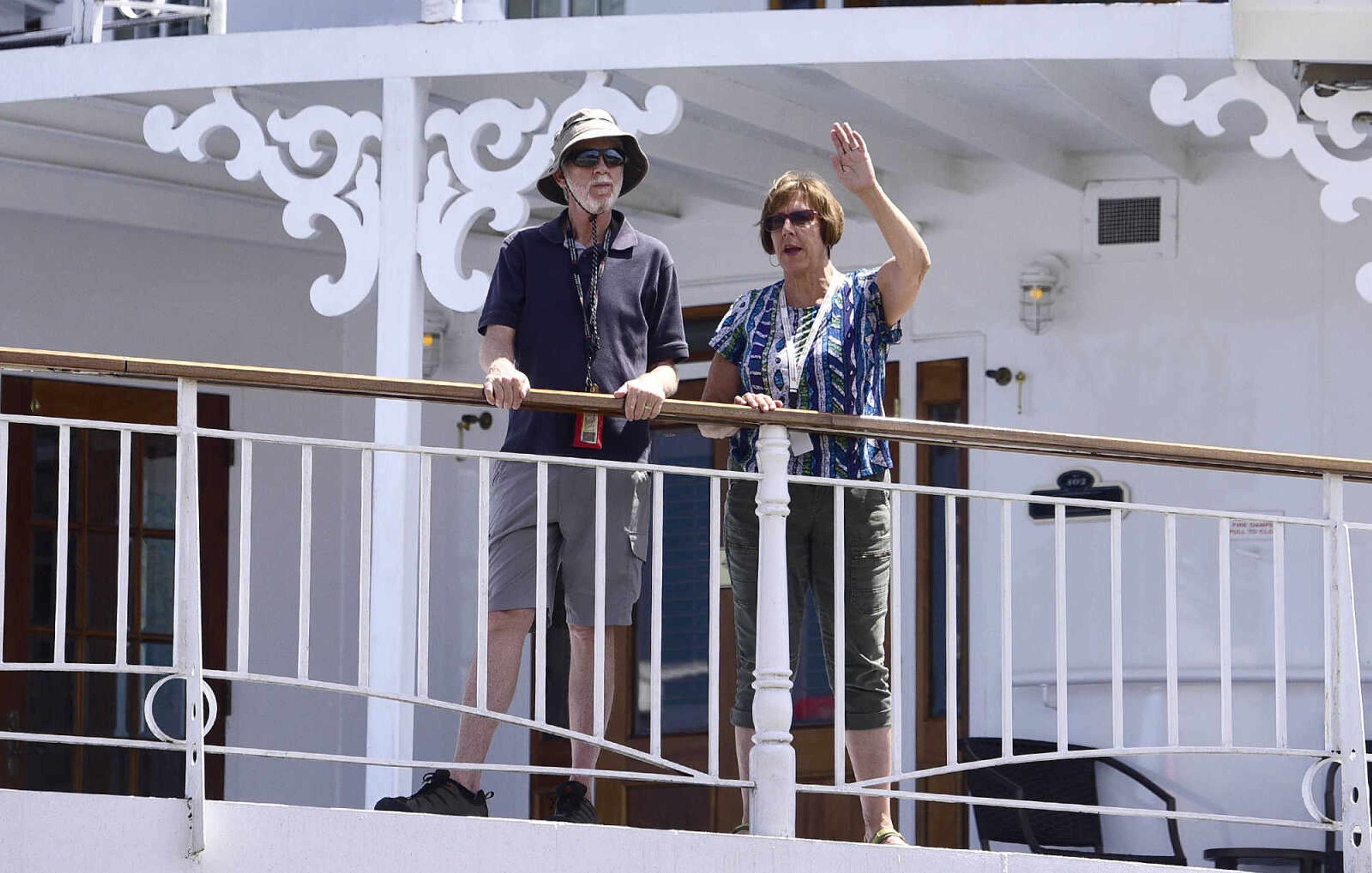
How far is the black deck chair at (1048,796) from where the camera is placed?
6.48 m

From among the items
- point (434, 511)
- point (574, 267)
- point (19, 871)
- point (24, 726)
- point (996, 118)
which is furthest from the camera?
point (434, 511)

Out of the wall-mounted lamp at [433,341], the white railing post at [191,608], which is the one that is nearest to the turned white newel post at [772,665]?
the white railing post at [191,608]

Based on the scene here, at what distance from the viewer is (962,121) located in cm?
631

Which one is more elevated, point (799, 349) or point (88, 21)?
point (88, 21)

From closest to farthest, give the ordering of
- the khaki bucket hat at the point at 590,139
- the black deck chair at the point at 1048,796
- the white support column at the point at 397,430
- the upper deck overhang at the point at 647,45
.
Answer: the khaki bucket hat at the point at 590,139 → the upper deck overhang at the point at 647,45 → the white support column at the point at 397,430 → the black deck chair at the point at 1048,796

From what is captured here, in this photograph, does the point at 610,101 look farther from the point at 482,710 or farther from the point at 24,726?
the point at 24,726

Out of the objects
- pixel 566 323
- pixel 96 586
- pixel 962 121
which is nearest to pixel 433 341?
pixel 96 586

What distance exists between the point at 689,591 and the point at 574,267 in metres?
3.16

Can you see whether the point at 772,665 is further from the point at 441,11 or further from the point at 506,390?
the point at 441,11

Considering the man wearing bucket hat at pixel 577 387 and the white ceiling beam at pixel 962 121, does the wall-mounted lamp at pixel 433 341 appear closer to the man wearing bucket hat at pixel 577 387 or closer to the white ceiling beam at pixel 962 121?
the white ceiling beam at pixel 962 121

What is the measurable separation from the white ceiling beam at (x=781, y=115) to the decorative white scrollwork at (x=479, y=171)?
0.86ft

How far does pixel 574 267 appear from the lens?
4.55 meters

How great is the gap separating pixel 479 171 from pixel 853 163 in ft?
5.51

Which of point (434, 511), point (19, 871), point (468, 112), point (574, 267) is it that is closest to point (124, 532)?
point (19, 871)
